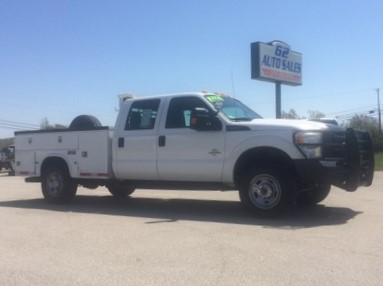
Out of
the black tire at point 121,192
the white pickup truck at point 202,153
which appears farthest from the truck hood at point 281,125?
the black tire at point 121,192

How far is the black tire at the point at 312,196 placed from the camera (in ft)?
30.8

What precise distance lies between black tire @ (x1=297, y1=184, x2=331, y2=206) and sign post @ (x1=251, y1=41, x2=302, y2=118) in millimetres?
14204

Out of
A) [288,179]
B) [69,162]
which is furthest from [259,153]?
[69,162]

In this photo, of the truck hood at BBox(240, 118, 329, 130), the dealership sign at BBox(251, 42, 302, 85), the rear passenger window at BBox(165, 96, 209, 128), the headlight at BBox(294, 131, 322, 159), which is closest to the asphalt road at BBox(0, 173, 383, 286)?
the headlight at BBox(294, 131, 322, 159)

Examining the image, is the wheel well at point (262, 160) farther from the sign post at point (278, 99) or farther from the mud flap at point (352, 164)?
the sign post at point (278, 99)

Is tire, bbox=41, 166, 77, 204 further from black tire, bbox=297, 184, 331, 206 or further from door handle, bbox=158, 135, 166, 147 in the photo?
black tire, bbox=297, 184, 331, 206

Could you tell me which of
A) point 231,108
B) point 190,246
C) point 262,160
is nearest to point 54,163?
point 231,108

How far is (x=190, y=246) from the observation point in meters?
6.43

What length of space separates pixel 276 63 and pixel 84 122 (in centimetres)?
1548

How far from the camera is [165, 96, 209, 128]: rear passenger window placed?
9.31m

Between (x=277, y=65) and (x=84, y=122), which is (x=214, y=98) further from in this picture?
(x=277, y=65)

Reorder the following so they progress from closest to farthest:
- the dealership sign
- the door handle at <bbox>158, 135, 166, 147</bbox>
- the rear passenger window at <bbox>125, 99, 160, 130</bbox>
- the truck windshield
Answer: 1. the truck windshield
2. the door handle at <bbox>158, 135, 166, 147</bbox>
3. the rear passenger window at <bbox>125, 99, 160, 130</bbox>
4. the dealership sign

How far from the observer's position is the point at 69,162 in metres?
10.9

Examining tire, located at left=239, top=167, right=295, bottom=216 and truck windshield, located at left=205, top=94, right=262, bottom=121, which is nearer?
tire, located at left=239, top=167, right=295, bottom=216
